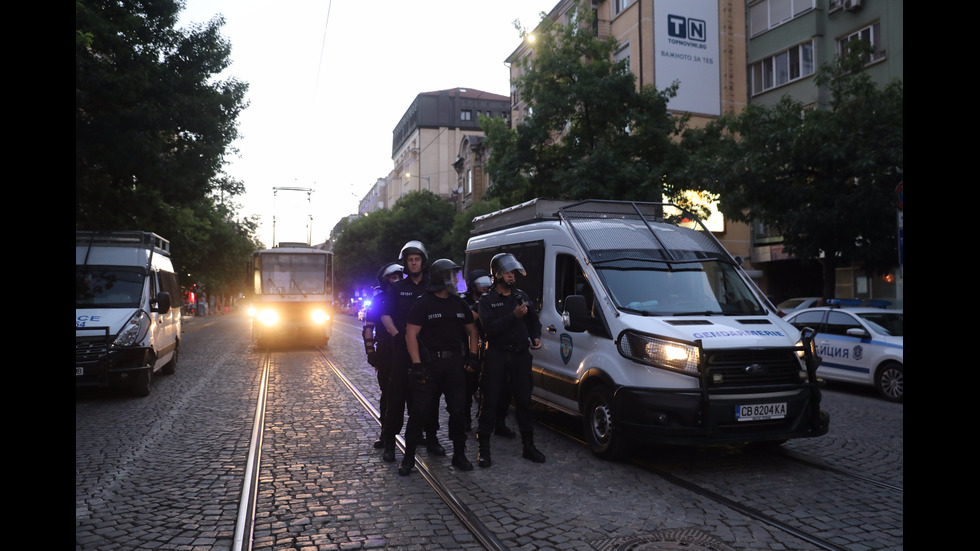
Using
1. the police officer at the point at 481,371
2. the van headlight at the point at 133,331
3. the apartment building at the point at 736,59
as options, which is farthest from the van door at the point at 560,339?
the apartment building at the point at 736,59

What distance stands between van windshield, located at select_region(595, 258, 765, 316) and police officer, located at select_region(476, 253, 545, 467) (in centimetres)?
89

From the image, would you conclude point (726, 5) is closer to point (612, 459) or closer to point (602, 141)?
point (602, 141)

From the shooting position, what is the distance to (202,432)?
7855 millimetres

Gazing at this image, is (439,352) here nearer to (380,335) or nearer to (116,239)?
(380,335)

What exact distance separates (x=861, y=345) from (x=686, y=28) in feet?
65.7

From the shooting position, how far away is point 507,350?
6.48m

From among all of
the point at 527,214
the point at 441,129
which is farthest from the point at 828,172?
the point at 441,129

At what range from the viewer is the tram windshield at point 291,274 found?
19906 mm

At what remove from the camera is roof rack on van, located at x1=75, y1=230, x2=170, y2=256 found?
11.6 meters

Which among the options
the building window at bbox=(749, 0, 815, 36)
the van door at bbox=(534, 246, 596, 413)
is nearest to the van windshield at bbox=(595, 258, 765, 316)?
the van door at bbox=(534, 246, 596, 413)

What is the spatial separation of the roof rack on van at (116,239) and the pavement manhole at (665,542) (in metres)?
10.2

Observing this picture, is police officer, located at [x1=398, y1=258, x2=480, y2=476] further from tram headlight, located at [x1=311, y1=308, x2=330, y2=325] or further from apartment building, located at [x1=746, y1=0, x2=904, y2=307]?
apartment building, located at [x1=746, y1=0, x2=904, y2=307]
